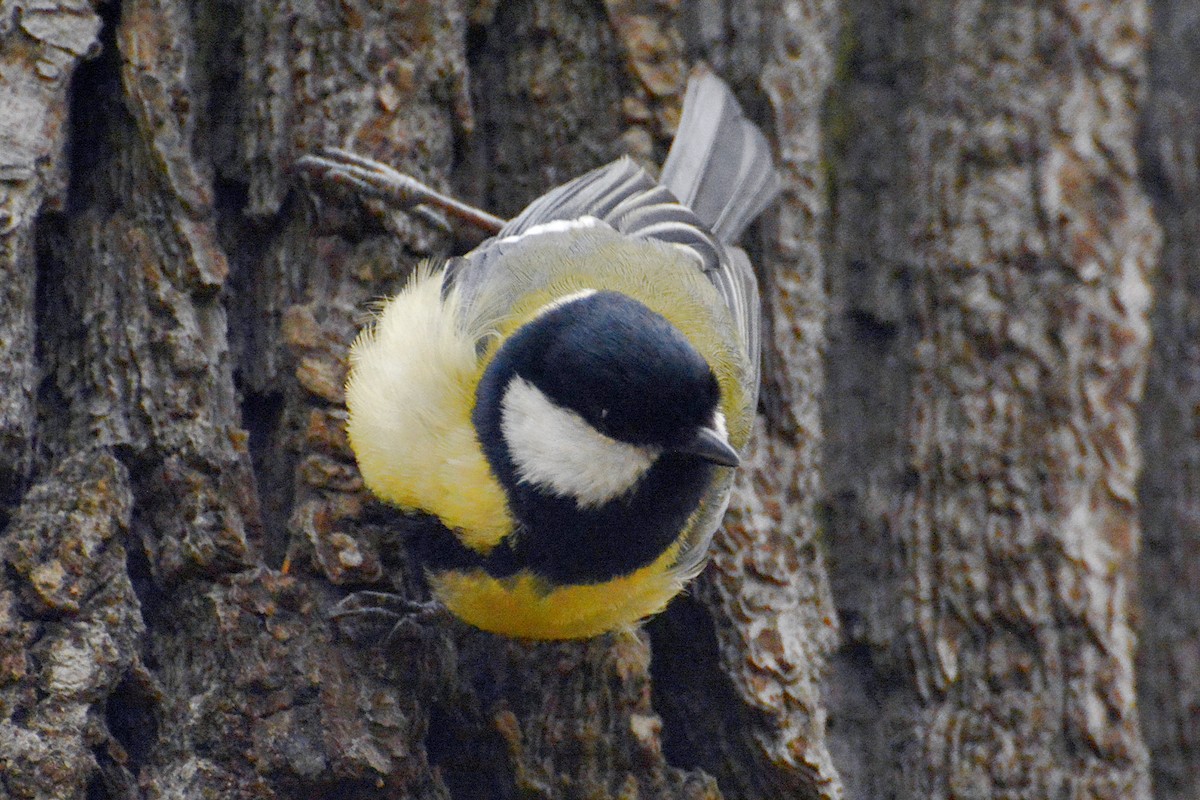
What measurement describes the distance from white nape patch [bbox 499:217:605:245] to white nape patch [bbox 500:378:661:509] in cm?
52

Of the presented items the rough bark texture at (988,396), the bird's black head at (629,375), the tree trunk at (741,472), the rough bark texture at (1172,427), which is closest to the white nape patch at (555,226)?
the tree trunk at (741,472)

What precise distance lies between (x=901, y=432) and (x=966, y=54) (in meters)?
0.89

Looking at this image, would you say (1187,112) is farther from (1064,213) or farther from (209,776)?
(209,776)

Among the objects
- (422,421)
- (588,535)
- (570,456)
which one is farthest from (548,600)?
(422,421)

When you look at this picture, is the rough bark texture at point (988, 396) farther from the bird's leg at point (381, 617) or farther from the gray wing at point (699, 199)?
the bird's leg at point (381, 617)

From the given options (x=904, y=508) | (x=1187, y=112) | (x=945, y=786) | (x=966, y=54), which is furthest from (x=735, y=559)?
(x=1187, y=112)

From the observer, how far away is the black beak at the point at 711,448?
186cm

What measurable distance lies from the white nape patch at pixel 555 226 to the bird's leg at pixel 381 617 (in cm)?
79

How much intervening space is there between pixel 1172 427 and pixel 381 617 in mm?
1976

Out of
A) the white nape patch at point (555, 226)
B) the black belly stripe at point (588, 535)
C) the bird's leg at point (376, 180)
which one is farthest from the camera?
the white nape patch at point (555, 226)

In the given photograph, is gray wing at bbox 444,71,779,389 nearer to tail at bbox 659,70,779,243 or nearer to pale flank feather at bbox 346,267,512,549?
tail at bbox 659,70,779,243

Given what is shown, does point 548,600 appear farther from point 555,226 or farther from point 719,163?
point 719,163

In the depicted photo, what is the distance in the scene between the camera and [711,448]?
186 centimetres

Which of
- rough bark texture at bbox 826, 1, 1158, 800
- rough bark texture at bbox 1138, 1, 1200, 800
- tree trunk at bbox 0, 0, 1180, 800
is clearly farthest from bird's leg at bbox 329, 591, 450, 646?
rough bark texture at bbox 1138, 1, 1200, 800
